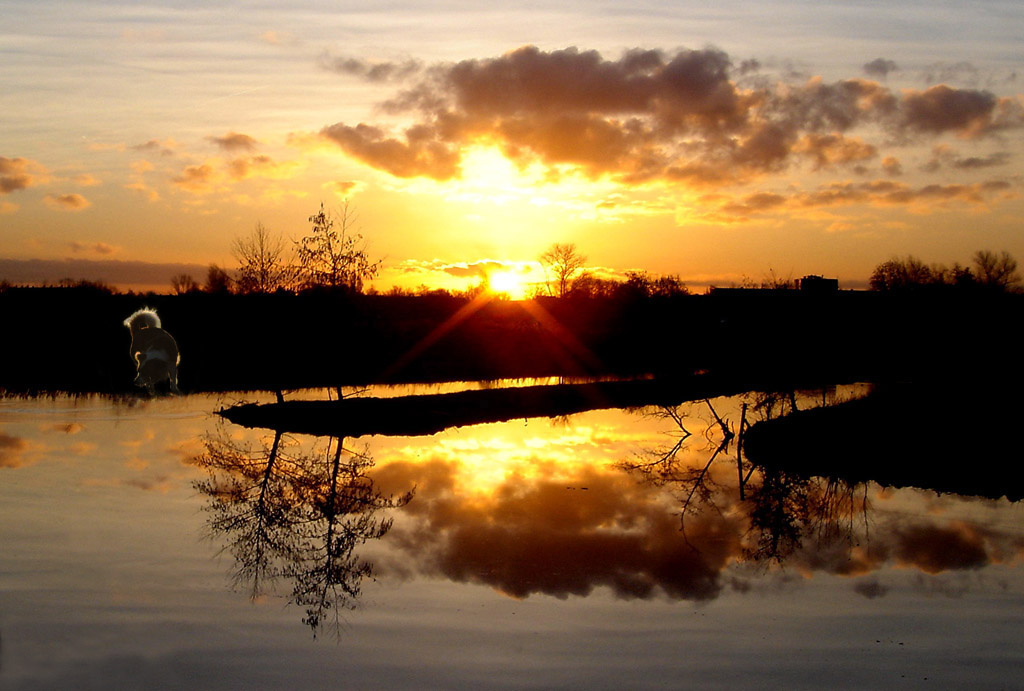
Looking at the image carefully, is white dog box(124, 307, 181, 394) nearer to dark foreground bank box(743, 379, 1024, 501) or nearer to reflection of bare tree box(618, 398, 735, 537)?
reflection of bare tree box(618, 398, 735, 537)

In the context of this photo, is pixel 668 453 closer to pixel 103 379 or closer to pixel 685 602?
pixel 685 602

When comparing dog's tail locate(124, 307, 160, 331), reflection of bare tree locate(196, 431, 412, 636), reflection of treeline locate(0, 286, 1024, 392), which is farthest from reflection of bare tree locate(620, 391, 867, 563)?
reflection of treeline locate(0, 286, 1024, 392)

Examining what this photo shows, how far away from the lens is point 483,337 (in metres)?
76.5

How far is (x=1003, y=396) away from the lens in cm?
3014

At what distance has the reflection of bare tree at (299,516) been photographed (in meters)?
13.2

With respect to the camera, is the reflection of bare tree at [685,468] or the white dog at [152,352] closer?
Result: the white dog at [152,352]

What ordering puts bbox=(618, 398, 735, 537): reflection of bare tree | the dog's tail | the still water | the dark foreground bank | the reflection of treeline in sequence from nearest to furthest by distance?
the still water, the dog's tail, bbox=(618, 398, 735, 537): reflection of bare tree, the dark foreground bank, the reflection of treeline

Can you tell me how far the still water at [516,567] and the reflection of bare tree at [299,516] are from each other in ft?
0.26

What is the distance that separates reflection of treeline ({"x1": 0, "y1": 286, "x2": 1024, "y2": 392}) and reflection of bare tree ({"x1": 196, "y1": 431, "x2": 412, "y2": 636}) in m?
12.3

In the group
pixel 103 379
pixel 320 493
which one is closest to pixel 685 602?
pixel 320 493

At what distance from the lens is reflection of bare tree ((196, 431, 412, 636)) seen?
13.2 metres

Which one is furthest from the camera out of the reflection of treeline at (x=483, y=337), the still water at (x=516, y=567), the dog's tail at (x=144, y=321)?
the reflection of treeline at (x=483, y=337)

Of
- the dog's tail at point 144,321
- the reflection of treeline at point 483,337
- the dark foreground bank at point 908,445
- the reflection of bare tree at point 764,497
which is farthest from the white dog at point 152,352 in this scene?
the reflection of treeline at point 483,337

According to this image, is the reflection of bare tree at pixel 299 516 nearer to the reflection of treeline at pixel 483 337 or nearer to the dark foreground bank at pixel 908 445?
the dark foreground bank at pixel 908 445
